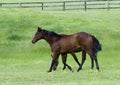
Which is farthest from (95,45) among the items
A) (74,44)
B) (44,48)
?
(44,48)

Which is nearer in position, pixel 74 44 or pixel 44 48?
pixel 74 44

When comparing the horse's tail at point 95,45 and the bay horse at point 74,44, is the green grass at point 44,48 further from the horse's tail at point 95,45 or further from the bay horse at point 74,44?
the horse's tail at point 95,45

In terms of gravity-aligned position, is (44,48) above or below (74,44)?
below

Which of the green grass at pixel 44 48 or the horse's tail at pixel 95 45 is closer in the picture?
the green grass at pixel 44 48

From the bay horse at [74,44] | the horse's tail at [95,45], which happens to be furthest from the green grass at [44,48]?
the horse's tail at [95,45]

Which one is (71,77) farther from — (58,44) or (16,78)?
(58,44)

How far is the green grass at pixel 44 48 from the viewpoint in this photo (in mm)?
17791

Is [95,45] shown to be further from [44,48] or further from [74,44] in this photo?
[44,48]

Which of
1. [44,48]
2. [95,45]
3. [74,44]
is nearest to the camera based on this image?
[95,45]

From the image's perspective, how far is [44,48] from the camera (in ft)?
95.6

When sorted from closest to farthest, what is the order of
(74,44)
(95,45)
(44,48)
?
(95,45) → (74,44) → (44,48)

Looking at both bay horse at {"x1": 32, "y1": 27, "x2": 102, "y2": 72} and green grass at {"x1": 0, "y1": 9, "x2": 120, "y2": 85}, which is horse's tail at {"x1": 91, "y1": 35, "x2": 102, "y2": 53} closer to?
bay horse at {"x1": 32, "y1": 27, "x2": 102, "y2": 72}

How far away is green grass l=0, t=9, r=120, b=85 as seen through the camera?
17.8 meters

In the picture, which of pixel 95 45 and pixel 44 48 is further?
pixel 44 48
